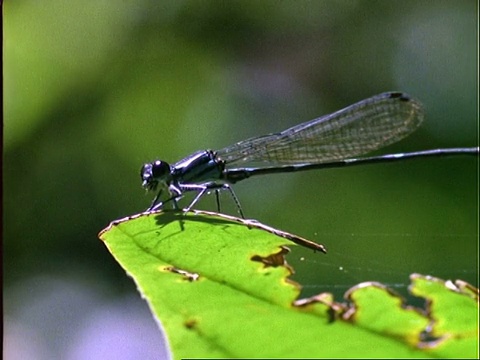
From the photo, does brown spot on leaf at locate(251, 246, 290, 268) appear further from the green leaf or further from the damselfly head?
the damselfly head

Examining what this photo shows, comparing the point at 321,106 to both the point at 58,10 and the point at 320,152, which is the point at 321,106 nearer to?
the point at 320,152

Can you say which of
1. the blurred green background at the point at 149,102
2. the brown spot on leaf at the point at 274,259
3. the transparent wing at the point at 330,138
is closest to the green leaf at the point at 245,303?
the brown spot on leaf at the point at 274,259

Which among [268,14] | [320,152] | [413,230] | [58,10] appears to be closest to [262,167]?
[320,152]

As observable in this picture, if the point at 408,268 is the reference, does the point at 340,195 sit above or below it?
above

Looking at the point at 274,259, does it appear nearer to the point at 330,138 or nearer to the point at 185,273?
the point at 185,273

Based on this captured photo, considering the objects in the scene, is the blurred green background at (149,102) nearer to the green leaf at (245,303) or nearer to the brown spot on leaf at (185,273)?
the green leaf at (245,303)

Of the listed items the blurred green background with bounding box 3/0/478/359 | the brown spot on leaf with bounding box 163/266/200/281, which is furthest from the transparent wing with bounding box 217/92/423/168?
the brown spot on leaf with bounding box 163/266/200/281

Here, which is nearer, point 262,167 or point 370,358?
point 370,358
